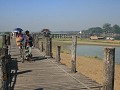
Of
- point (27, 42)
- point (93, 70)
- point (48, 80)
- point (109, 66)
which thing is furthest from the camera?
point (93, 70)

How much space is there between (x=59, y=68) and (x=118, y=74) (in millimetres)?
9040

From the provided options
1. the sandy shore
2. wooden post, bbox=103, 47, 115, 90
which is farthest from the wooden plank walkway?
the sandy shore

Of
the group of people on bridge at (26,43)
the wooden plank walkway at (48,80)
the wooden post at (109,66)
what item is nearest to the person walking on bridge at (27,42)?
the group of people on bridge at (26,43)

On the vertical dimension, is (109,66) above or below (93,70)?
above

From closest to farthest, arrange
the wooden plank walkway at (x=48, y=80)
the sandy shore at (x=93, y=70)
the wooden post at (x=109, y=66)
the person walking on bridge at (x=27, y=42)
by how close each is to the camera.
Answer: the wooden post at (x=109, y=66) < the wooden plank walkway at (x=48, y=80) < the person walking on bridge at (x=27, y=42) < the sandy shore at (x=93, y=70)

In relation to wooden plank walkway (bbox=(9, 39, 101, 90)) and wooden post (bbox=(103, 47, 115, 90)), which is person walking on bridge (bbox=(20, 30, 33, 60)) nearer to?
wooden plank walkway (bbox=(9, 39, 101, 90))

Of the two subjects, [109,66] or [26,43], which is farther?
[26,43]

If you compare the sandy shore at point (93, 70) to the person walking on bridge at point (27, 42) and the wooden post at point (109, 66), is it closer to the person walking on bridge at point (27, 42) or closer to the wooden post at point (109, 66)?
the person walking on bridge at point (27, 42)

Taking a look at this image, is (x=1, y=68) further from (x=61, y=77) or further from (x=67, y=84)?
(x=61, y=77)

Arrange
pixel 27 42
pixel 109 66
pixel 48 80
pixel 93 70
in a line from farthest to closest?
pixel 93 70 → pixel 27 42 → pixel 48 80 → pixel 109 66

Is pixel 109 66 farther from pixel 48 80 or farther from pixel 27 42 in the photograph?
pixel 27 42

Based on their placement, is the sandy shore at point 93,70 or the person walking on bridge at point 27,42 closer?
the person walking on bridge at point 27,42

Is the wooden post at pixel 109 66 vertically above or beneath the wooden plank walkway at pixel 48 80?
above

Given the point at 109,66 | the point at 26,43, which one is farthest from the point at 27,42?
the point at 109,66
